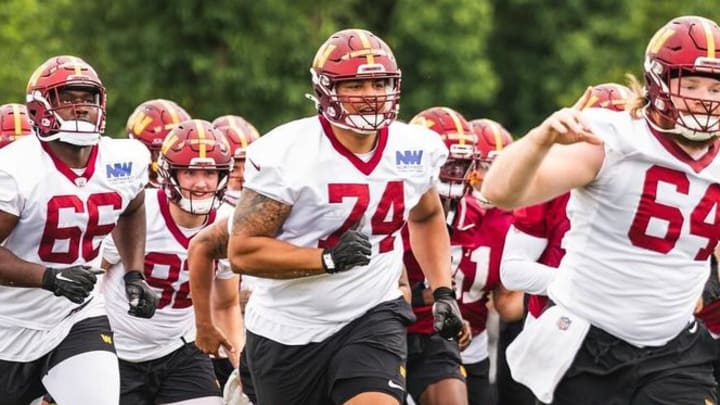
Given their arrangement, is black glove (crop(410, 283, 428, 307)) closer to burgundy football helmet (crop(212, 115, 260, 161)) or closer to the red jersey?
the red jersey

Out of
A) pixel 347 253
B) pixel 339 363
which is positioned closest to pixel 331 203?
pixel 347 253

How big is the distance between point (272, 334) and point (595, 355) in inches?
55.1

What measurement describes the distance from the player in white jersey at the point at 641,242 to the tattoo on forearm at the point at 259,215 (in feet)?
3.42

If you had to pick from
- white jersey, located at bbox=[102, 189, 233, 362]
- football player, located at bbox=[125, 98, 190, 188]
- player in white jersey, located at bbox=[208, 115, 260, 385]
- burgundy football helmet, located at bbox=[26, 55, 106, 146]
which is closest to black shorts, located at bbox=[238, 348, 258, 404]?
player in white jersey, located at bbox=[208, 115, 260, 385]

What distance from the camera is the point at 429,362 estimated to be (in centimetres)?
786

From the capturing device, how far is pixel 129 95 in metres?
21.0

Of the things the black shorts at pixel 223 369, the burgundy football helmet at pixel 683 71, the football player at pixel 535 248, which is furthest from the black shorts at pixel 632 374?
the black shorts at pixel 223 369

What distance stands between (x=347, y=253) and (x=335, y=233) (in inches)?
10.4

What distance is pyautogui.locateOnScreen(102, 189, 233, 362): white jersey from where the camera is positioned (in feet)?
25.5

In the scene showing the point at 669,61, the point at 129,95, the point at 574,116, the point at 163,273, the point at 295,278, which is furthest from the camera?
the point at 129,95

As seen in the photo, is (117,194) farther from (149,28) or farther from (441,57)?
(441,57)

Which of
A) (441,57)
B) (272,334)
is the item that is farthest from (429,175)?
(441,57)

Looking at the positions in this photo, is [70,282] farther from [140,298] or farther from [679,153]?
[679,153]

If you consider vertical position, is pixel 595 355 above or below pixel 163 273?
above
